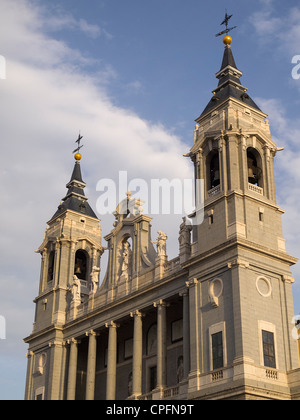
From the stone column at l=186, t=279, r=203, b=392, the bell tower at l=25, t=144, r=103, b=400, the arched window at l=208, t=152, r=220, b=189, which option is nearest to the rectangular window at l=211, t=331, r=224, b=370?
the stone column at l=186, t=279, r=203, b=392

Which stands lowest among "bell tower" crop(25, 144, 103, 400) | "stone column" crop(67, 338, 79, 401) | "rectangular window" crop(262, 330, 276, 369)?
"rectangular window" crop(262, 330, 276, 369)

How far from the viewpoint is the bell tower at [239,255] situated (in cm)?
3666

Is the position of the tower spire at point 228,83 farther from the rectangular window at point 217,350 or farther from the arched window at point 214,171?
the rectangular window at point 217,350

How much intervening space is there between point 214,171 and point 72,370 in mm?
19248

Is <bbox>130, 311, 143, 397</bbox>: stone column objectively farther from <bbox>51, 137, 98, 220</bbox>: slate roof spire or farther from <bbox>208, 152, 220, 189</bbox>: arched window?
<bbox>51, 137, 98, 220</bbox>: slate roof spire

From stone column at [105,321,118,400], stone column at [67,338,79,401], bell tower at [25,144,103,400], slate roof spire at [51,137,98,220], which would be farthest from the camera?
slate roof spire at [51,137,98,220]

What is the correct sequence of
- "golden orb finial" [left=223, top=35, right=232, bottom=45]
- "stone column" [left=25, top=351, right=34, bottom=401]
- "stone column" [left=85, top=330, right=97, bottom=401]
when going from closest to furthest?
"stone column" [left=85, top=330, right=97, bottom=401], "golden orb finial" [left=223, top=35, right=232, bottom=45], "stone column" [left=25, top=351, right=34, bottom=401]

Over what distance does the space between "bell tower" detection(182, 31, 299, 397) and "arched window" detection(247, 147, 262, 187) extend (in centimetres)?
6

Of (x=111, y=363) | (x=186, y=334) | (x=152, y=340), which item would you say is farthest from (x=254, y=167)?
(x=111, y=363)

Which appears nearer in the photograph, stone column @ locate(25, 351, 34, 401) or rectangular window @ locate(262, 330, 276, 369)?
rectangular window @ locate(262, 330, 276, 369)

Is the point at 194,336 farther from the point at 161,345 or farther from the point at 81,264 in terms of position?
the point at 81,264

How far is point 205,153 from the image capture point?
44.3 meters

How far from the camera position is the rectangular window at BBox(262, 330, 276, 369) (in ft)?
120

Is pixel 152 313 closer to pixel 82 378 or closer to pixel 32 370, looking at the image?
pixel 82 378
